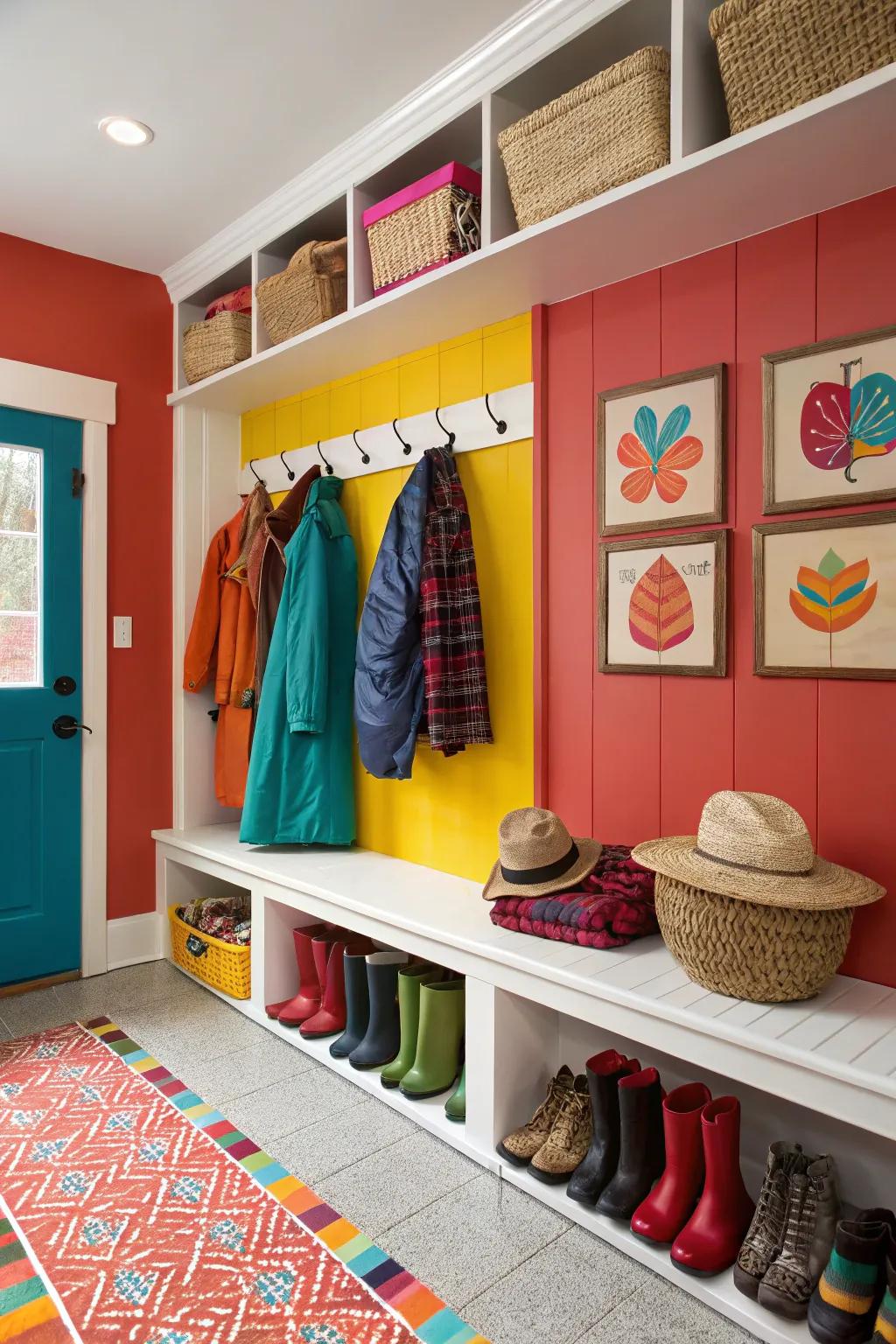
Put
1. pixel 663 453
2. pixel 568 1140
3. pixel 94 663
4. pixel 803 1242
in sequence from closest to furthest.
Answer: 1. pixel 803 1242
2. pixel 568 1140
3. pixel 663 453
4. pixel 94 663

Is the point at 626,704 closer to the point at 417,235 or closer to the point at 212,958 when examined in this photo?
the point at 417,235

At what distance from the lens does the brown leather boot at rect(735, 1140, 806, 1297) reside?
155cm

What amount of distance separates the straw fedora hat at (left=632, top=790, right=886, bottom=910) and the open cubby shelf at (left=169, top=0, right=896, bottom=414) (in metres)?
1.20

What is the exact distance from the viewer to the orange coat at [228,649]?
10.9ft

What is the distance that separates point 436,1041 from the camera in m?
2.28

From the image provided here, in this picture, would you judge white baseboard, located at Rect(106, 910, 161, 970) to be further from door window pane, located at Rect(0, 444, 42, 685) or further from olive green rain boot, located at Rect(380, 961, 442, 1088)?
olive green rain boot, located at Rect(380, 961, 442, 1088)

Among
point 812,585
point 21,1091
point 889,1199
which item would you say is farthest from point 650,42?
point 21,1091

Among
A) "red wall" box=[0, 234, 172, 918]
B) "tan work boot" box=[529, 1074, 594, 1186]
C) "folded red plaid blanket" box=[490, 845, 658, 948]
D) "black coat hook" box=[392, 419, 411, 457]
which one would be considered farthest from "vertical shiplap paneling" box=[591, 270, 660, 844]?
"red wall" box=[0, 234, 172, 918]

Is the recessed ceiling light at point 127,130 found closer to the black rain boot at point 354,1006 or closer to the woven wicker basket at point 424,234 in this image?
the woven wicker basket at point 424,234

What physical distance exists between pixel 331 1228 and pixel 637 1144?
641 mm

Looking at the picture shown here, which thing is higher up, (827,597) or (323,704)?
(827,597)

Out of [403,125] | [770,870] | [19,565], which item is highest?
[403,125]

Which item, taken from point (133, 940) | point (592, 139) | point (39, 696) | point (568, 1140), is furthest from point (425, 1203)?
point (592, 139)

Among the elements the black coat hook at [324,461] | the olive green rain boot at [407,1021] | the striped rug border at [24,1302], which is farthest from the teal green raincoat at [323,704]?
the striped rug border at [24,1302]
